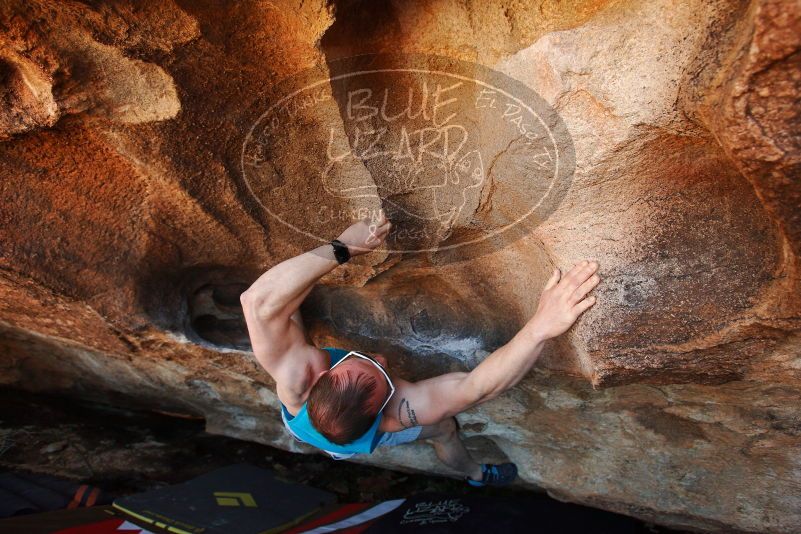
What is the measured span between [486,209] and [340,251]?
0.34 m

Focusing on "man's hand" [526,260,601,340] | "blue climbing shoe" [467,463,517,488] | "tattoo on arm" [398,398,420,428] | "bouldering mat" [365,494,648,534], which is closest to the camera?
"man's hand" [526,260,601,340]

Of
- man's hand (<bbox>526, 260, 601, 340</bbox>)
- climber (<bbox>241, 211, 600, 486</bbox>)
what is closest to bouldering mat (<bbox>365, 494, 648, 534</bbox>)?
climber (<bbox>241, 211, 600, 486</bbox>)

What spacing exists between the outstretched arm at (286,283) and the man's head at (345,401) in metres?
0.15

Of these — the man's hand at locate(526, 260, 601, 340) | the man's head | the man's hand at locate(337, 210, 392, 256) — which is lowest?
the man's head

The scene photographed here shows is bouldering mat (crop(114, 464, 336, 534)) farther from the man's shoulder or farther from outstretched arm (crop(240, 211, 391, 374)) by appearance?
outstretched arm (crop(240, 211, 391, 374))

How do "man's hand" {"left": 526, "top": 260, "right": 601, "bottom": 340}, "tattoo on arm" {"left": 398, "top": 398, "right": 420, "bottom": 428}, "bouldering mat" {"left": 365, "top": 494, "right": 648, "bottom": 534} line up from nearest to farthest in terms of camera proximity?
"man's hand" {"left": 526, "top": 260, "right": 601, "bottom": 340} < "tattoo on arm" {"left": 398, "top": 398, "right": 420, "bottom": 428} < "bouldering mat" {"left": 365, "top": 494, "right": 648, "bottom": 534}

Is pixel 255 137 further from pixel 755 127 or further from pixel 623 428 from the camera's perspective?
pixel 623 428

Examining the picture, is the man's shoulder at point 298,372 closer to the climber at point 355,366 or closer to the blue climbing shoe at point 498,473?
the climber at point 355,366

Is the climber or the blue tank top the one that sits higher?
the climber

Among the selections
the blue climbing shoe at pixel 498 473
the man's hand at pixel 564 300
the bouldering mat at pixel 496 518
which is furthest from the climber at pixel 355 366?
the blue climbing shoe at pixel 498 473

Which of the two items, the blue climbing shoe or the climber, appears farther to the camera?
the blue climbing shoe

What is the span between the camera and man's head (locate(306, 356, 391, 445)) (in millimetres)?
1290

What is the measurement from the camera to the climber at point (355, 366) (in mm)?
1229

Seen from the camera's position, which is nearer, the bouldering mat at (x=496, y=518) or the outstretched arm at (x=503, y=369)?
the outstretched arm at (x=503, y=369)
